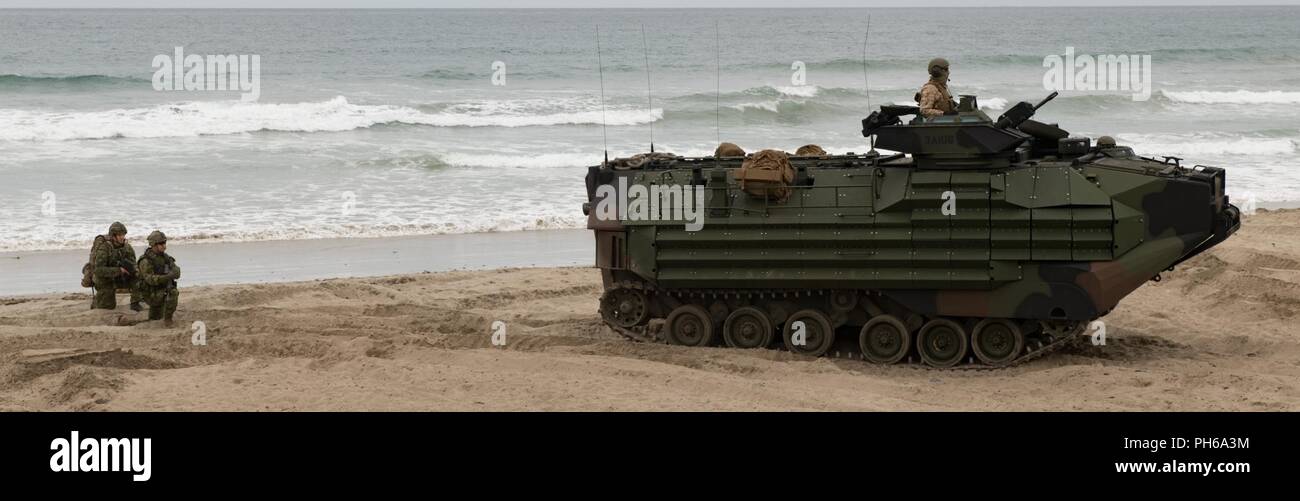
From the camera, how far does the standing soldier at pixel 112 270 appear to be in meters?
14.7

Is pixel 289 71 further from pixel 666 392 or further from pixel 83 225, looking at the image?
pixel 666 392

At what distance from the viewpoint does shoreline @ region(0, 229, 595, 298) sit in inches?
688

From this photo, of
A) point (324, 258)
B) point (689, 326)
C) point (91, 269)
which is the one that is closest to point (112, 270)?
point (91, 269)

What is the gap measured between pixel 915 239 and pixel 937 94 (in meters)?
1.51

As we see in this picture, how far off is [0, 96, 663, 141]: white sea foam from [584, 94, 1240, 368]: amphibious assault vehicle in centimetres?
2167

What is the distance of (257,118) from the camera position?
121ft

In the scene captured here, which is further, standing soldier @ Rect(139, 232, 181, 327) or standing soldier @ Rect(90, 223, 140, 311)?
standing soldier @ Rect(90, 223, 140, 311)

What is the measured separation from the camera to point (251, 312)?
48.9ft

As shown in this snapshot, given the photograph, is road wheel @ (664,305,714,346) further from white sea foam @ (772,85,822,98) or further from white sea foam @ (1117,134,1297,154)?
white sea foam @ (772,85,822,98)

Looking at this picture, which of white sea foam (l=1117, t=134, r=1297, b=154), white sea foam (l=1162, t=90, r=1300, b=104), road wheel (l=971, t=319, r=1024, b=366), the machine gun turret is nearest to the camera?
the machine gun turret

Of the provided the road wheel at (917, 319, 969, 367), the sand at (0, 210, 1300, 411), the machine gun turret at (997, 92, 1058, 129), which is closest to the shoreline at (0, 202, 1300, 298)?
the sand at (0, 210, 1300, 411)

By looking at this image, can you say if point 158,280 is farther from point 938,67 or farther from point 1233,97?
point 1233,97

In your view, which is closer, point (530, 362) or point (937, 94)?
point (530, 362)
